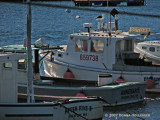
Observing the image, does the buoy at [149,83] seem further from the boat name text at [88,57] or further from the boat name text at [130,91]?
the boat name text at [88,57]

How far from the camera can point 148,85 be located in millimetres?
28359

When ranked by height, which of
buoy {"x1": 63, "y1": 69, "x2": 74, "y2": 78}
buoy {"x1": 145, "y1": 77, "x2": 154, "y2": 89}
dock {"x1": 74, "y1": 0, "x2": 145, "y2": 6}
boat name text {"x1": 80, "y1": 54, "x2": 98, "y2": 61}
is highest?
boat name text {"x1": 80, "y1": 54, "x2": 98, "y2": 61}

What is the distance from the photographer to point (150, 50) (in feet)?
114

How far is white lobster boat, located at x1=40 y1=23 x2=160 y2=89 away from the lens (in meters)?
28.6

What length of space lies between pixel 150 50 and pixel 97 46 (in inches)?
274

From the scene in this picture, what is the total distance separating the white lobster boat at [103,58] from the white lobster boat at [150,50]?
332 centimetres

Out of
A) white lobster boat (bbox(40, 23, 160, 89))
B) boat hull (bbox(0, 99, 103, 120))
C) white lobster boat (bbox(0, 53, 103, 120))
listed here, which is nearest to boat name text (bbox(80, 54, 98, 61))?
white lobster boat (bbox(40, 23, 160, 89))

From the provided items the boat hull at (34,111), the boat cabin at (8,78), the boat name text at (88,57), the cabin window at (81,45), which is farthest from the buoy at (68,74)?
the boat hull at (34,111)

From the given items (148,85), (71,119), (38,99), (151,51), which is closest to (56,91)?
(38,99)

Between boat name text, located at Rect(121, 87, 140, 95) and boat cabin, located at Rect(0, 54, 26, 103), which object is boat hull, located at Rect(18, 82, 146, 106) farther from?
boat cabin, located at Rect(0, 54, 26, 103)

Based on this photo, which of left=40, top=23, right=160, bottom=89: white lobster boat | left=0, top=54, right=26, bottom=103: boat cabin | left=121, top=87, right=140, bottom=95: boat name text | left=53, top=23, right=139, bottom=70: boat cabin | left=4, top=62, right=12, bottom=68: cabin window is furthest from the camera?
left=53, top=23, right=139, bottom=70: boat cabin

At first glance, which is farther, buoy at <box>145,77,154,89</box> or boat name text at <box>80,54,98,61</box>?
boat name text at <box>80,54,98,61</box>

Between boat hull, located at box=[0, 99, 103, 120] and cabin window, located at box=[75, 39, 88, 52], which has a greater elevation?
cabin window, located at box=[75, 39, 88, 52]

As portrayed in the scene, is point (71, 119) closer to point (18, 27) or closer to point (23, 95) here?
point (23, 95)
